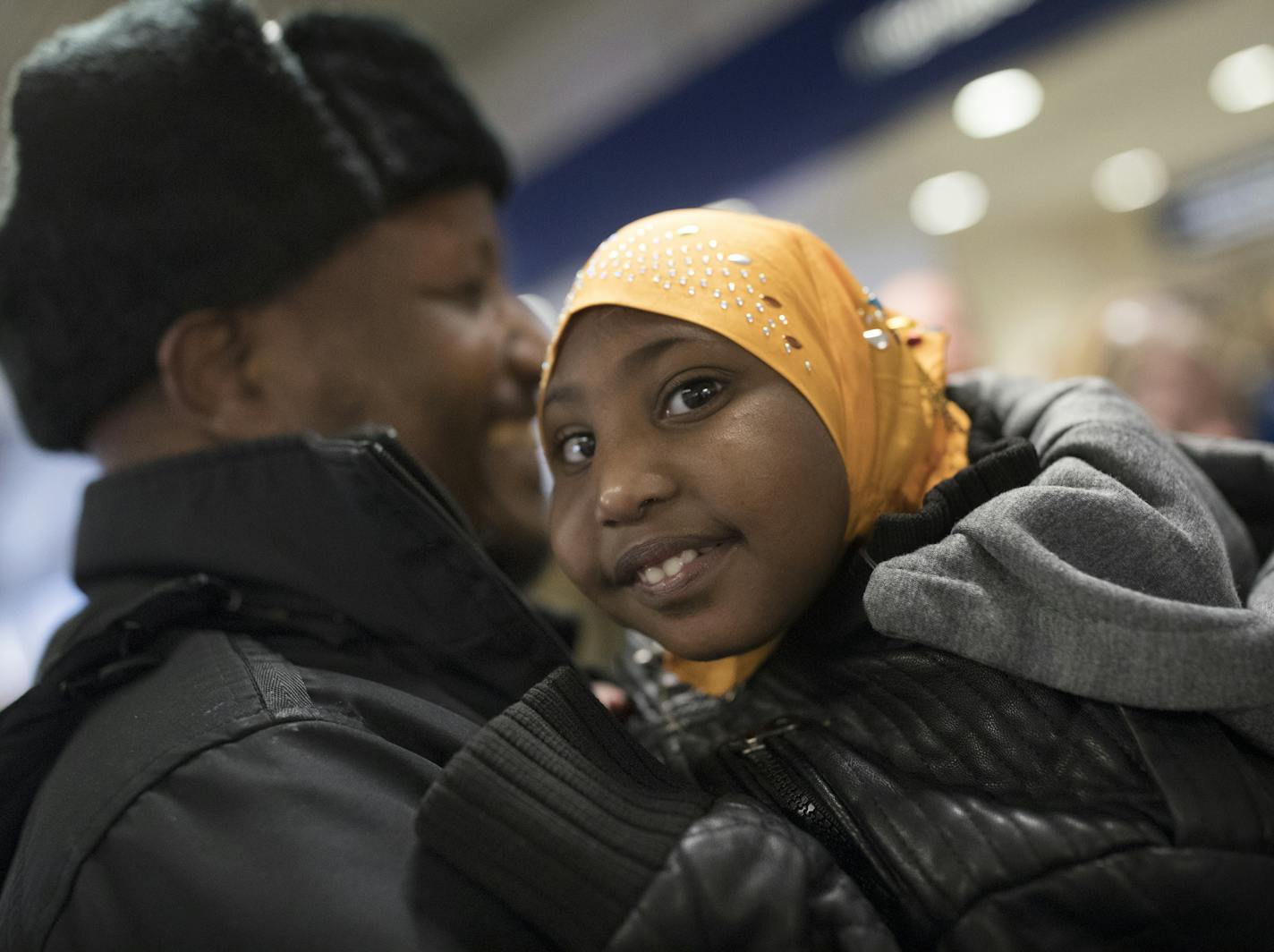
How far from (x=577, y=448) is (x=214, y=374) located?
596 millimetres

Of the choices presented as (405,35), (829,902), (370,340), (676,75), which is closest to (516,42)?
(676,75)

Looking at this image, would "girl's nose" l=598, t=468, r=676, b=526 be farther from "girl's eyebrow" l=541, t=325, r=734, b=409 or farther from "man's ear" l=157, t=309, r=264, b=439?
"man's ear" l=157, t=309, r=264, b=439

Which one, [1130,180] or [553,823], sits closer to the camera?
[553,823]

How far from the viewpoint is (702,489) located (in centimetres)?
87

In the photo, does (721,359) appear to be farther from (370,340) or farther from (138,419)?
(138,419)

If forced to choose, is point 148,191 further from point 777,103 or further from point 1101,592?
point 777,103

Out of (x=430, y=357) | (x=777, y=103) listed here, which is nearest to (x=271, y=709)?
(x=430, y=357)

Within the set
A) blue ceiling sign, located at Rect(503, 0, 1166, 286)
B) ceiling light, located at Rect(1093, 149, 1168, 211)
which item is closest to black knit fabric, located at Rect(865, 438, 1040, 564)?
blue ceiling sign, located at Rect(503, 0, 1166, 286)

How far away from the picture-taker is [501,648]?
1044mm

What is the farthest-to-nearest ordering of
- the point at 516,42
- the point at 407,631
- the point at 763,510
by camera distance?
the point at 516,42 → the point at 407,631 → the point at 763,510

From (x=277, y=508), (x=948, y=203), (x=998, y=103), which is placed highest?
(x=277, y=508)

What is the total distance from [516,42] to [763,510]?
3652mm

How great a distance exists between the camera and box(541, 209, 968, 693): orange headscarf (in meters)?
0.91

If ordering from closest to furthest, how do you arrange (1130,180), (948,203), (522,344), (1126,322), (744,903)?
(744,903), (522,344), (1126,322), (948,203), (1130,180)
